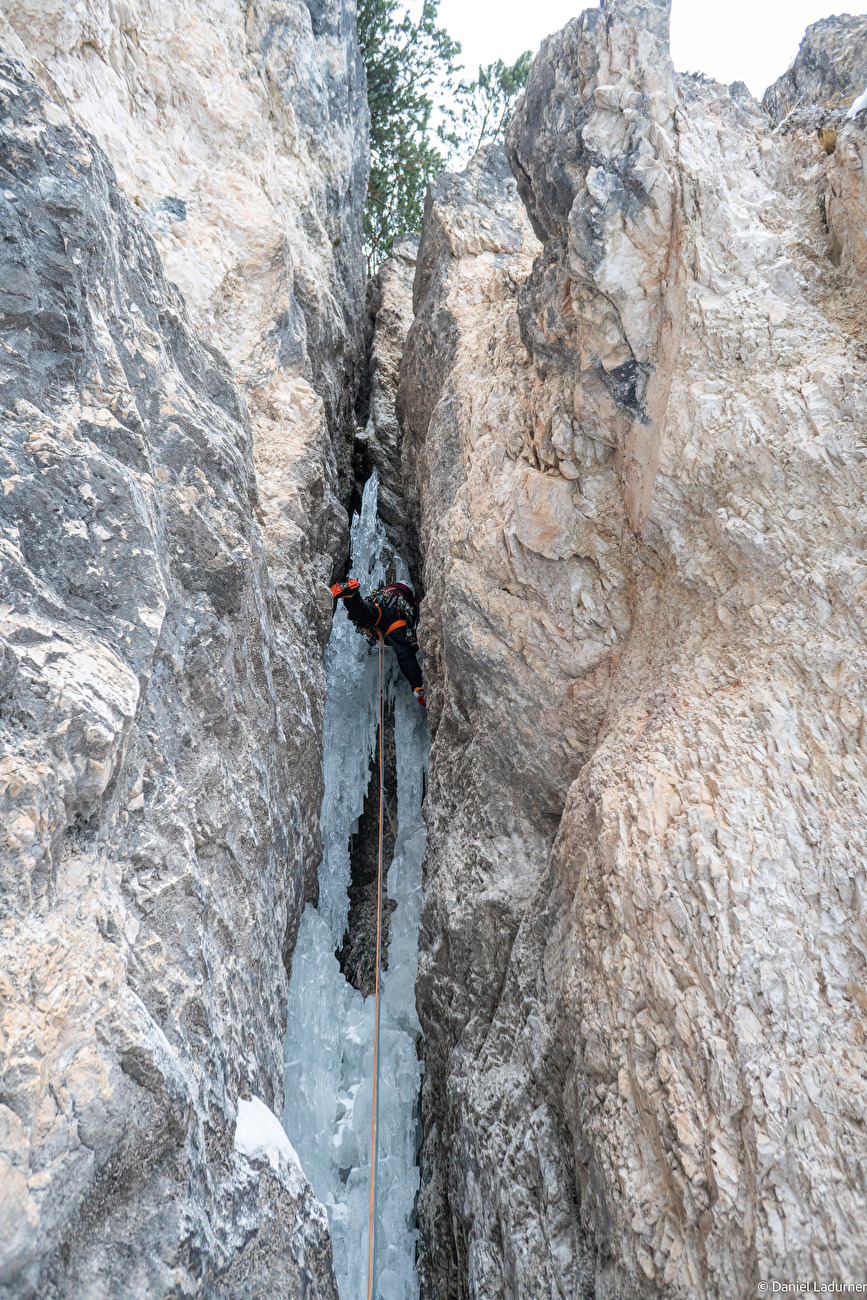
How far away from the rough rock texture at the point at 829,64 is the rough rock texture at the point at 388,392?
3882mm

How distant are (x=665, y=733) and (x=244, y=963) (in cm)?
219

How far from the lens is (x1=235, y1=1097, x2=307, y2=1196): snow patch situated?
2742mm

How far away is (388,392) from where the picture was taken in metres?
7.70

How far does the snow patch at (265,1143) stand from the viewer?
2.74m

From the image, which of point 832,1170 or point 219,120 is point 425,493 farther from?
point 832,1170

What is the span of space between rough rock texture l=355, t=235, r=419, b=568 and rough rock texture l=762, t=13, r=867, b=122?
388cm

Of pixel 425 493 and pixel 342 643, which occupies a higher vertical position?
pixel 425 493

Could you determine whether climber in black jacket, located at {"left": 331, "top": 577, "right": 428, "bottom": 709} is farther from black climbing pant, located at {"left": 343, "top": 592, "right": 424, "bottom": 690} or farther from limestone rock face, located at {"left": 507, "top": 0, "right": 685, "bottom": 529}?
limestone rock face, located at {"left": 507, "top": 0, "right": 685, "bottom": 529}

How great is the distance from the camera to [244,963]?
3316mm

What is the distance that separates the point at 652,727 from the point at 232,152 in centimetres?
537

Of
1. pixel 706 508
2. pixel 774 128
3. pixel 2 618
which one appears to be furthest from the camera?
pixel 774 128

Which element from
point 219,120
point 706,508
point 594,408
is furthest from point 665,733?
point 219,120

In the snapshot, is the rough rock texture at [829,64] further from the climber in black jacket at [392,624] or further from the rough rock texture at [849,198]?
the climber in black jacket at [392,624]

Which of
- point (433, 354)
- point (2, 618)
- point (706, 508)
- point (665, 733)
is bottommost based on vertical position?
point (665, 733)
